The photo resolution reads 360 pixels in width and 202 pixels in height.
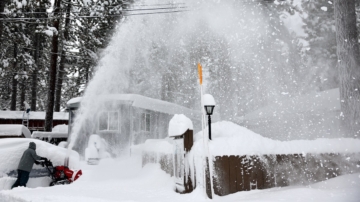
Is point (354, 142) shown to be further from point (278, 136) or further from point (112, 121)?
point (278, 136)

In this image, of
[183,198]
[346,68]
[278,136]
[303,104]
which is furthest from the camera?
[278,136]

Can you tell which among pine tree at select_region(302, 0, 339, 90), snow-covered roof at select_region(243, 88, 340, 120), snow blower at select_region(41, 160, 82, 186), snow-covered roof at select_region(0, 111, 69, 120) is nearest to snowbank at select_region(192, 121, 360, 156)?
snow blower at select_region(41, 160, 82, 186)

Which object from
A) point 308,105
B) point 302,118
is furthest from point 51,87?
point 302,118

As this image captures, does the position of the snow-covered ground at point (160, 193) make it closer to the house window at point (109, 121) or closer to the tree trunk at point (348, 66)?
the tree trunk at point (348, 66)

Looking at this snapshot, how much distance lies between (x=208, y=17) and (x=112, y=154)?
558 inches

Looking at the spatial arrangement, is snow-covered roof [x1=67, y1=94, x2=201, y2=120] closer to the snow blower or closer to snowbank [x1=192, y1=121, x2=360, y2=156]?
the snow blower

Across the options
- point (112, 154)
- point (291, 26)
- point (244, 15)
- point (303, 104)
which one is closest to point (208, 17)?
point (244, 15)

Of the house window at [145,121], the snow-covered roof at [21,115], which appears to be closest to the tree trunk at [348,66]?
the house window at [145,121]

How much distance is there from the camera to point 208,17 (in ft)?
80.7

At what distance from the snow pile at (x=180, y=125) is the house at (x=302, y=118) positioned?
1268 centimetres

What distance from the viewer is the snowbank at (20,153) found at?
8.47 m

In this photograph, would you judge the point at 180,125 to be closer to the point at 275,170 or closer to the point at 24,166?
the point at 275,170

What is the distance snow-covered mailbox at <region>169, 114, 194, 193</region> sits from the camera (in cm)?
678

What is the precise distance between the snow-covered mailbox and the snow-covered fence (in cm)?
69
